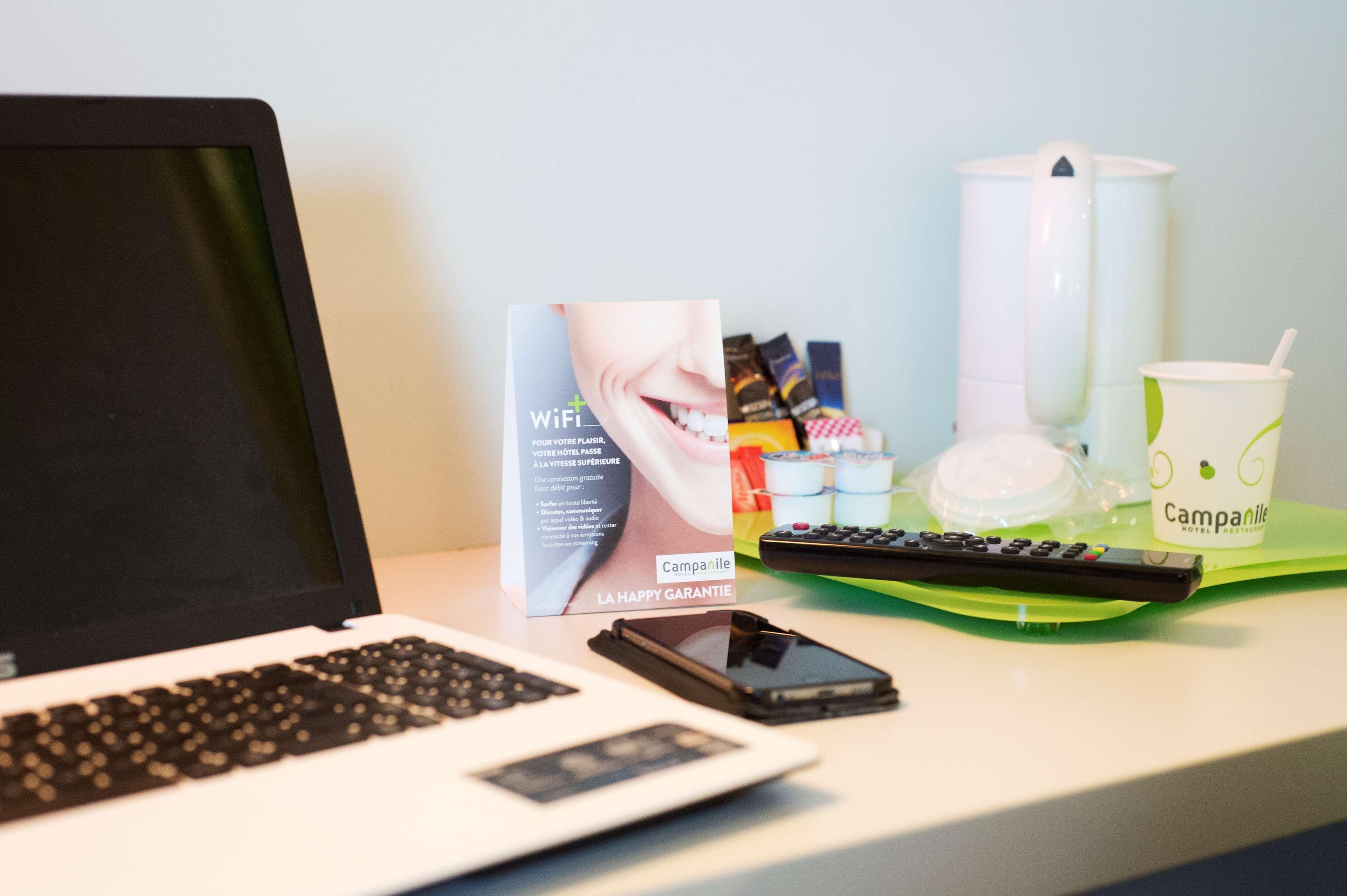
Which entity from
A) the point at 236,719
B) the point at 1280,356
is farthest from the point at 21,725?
the point at 1280,356

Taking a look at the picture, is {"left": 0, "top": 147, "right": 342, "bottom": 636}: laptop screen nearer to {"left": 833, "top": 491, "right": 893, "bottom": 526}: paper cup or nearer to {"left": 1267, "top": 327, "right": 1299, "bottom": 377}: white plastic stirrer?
{"left": 833, "top": 491, "right": 893, "bottom": 526}: paper cup

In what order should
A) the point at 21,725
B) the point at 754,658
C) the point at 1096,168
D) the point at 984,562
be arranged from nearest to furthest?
the point at 21,725
the point at 754,658
the point at 984,562
the point at 1096,168

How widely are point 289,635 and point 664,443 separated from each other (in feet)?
0.91

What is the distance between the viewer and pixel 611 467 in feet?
2.42

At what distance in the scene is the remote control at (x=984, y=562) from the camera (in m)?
0.62

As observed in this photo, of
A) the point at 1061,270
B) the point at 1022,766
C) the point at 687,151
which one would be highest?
the point at 687,151

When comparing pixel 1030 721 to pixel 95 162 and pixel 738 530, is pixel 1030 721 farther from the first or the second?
pixel 95 162

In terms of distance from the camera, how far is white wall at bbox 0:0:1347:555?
2.68 feet

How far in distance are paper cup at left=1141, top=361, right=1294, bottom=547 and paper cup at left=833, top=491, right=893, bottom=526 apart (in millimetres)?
205

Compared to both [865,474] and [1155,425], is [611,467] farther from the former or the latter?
[1155,425]

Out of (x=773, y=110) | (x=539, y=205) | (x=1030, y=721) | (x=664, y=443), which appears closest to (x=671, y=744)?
(x=1030, y=721)

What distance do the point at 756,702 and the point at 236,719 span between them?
Answer: 220 mm

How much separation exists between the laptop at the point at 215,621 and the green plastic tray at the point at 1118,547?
0.26 meters

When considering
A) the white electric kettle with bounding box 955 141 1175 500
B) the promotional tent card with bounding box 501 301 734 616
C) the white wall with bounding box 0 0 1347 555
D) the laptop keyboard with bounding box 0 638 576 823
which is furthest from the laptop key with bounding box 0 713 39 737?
the white electric kettle with bounding box 955 141 1175 500
